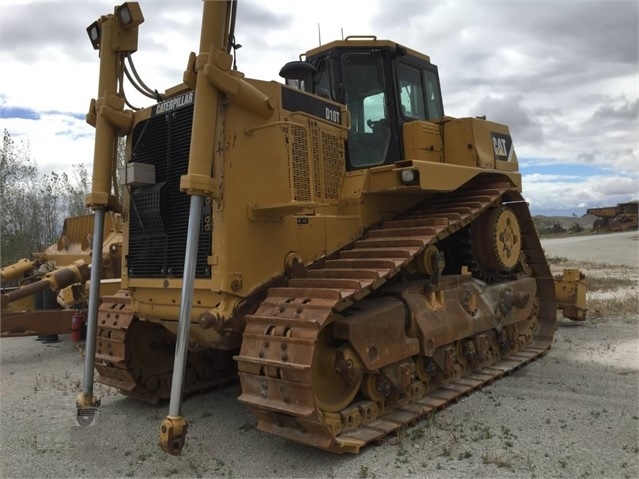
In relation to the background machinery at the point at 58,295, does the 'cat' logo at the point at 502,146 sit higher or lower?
higher

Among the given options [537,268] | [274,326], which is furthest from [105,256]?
[537,268]

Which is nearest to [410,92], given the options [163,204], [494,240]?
[494,240]

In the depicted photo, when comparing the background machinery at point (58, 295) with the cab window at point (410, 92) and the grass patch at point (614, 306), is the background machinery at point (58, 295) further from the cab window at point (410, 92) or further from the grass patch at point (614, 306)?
the grass patch at point (614, 306)

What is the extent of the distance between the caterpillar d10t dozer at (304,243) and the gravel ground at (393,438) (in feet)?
0.73

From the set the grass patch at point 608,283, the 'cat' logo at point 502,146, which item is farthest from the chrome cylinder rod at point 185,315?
the grass patch at point 608,283

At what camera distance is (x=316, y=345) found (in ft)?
14.6

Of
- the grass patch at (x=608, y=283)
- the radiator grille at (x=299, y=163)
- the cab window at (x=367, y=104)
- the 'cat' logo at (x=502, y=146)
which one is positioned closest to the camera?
the radiator grille at (x=299, y=163)

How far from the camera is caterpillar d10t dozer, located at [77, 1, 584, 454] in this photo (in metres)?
4.20

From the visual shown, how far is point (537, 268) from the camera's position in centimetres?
802

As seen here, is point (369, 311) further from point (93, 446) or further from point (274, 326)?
point (93, 446)

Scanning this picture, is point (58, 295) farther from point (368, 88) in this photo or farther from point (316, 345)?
point (316, 345)

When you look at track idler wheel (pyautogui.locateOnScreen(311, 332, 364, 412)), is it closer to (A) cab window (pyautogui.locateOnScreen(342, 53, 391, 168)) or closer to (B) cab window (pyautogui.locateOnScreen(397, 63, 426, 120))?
(A) cab window (pyautogui.locateOnScreen(342, 53, 391, 168))

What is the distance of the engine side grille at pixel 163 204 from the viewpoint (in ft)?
16.0

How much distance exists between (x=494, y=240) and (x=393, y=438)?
9.45 ft
